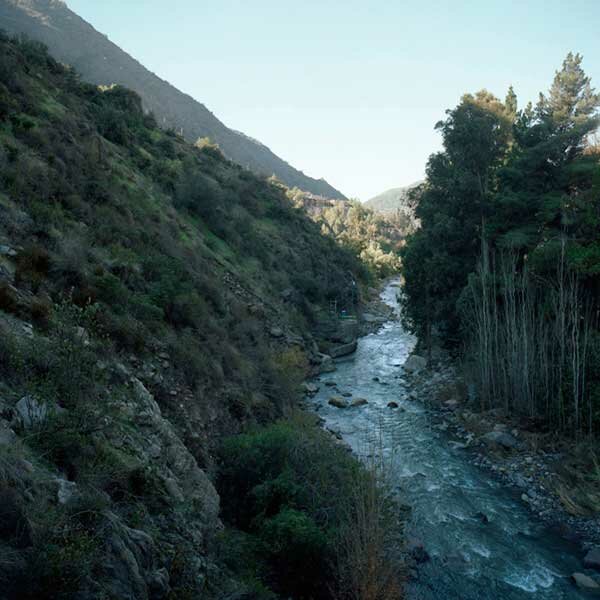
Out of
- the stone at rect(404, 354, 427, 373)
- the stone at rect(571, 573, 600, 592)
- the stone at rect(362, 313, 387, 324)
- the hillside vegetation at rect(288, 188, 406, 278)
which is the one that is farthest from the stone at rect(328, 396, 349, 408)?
the hillside vegetation at rect(288, 188, 406, 278)

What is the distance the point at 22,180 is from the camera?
1002 centimetres

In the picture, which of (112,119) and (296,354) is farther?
(112,119)

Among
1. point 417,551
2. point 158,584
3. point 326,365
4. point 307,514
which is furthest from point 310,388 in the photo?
point 158,584

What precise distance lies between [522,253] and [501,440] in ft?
24.0

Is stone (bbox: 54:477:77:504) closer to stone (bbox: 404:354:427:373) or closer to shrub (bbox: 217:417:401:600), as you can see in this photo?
shrub (bbox: 217:417:401:600)

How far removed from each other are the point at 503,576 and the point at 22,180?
12.8 metres

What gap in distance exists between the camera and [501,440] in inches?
524

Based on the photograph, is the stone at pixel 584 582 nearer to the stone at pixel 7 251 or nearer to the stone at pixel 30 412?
the stone at pixel 30 412

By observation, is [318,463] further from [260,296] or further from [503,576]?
[260,296]

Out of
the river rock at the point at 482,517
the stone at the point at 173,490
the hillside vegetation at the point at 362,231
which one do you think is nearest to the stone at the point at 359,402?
the river rock at the point at 482,517

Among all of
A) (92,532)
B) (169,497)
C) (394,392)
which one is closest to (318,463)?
(169,497)

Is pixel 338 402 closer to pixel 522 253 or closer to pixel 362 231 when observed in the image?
pixel 522 253

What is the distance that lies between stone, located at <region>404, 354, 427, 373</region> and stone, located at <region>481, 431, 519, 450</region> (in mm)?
8022

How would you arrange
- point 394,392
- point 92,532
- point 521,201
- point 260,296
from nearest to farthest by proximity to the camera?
1. point 92,532
2. point 521,201
3. point 394,392
4. point 260,296
